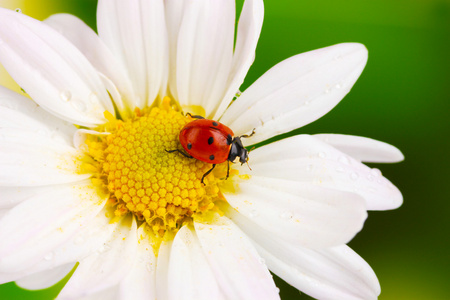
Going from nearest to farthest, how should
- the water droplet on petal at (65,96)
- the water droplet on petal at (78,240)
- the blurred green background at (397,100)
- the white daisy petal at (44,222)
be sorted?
the white daisy petal at (44,222), the water droplet on petal at (78,240), the water droplet on petal at (65,96), the blurred green background at (397,100)

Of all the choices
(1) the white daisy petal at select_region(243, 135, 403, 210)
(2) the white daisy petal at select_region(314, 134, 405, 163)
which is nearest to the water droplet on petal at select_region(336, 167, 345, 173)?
(1) the white daisy petal at select_region(243, 135, 403, 210)

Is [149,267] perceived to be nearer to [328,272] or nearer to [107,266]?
[107,266]

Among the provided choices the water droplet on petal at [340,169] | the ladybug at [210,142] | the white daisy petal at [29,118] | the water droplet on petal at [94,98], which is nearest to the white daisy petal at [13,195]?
the white daisy petal at [29,118]

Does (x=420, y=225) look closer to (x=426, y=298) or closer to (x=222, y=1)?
(x=426, y=298)

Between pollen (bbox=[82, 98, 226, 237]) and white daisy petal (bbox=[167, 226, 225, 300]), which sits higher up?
pollen (bbox=[82, 98, 226, 237])

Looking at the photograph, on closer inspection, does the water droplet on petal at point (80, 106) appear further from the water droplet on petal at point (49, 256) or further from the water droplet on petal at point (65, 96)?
the water droplet on petal at point (49, 256)

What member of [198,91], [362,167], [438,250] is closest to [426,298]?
[438,250]

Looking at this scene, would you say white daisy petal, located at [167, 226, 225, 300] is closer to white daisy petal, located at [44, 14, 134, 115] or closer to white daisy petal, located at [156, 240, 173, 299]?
white daisy petal, located at [156, 240, 173, 299]
